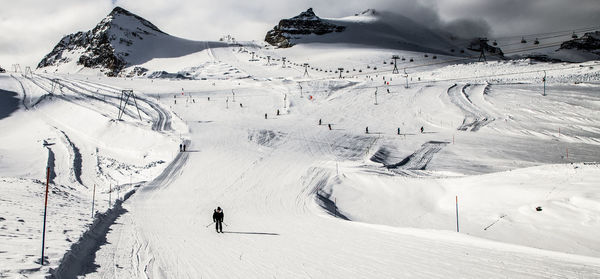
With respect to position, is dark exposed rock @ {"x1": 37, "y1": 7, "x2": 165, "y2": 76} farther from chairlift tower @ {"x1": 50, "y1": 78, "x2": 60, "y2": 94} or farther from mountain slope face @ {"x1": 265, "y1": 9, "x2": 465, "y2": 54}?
chairlift tower @ {"x1": 50, "y1": 78, "x2": 60, "y2": 94}

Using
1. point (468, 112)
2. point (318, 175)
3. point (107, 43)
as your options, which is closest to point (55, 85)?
point (318, 175)

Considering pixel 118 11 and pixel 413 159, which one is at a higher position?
pixel 118 11

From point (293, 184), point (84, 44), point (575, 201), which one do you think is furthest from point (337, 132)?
point (84, 44)

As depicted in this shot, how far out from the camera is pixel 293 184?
24.8 m

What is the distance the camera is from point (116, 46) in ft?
495

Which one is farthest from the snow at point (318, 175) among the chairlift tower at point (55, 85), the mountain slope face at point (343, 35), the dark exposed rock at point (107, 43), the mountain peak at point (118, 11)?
the mountain peak at point (118, 11)

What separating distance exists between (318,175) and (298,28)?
167 metres

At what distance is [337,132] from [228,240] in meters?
28.0

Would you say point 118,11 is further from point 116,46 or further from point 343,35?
point 343,35

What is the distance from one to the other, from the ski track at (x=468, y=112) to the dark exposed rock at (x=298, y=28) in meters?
122

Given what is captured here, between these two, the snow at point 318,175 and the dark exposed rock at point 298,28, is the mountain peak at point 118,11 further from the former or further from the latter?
the snow at point 318,175

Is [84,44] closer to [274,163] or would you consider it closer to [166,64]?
[166,64]

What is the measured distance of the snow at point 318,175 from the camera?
10.0 metres

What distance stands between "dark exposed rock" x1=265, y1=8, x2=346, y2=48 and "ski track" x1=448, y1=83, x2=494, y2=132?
400ft
